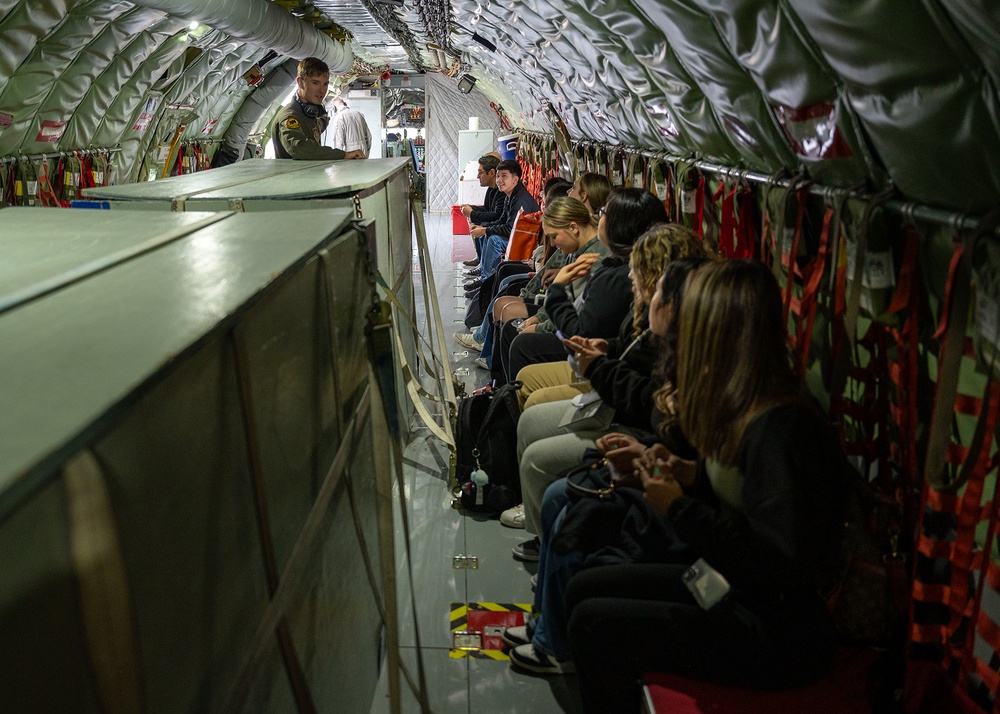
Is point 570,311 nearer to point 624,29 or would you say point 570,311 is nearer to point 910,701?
point 624,29

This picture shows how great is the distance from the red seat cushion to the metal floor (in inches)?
26.4

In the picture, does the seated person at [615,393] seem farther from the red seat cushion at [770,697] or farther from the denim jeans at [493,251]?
the denim jeans at [493,251]

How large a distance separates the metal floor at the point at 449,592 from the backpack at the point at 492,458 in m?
0.09

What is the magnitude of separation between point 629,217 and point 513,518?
1.31m

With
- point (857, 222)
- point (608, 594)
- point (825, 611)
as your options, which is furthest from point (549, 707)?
point (857, 222)

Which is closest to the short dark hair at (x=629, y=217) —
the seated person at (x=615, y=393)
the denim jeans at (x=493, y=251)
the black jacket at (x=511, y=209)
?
the seated person at (x=615, y=393)

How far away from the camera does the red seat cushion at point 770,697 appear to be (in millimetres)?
1625

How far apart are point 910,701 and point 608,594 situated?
25.2 inches

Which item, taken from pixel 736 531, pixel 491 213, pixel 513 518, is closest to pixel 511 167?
pixel 491 213

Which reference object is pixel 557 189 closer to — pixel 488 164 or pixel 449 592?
pixel 488 164

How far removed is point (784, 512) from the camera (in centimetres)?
163

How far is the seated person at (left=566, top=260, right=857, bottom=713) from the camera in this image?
5.44 feet

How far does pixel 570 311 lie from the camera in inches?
143

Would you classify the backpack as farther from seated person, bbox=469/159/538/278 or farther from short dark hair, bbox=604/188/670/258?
seated person, bbox=469/159/538/278
